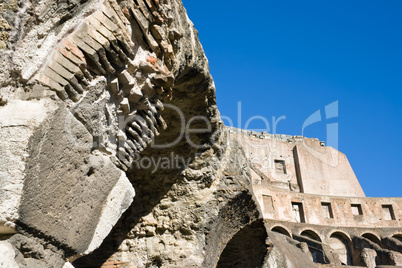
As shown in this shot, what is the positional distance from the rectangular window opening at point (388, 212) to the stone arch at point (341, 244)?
12.0ft

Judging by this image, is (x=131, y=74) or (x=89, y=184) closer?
(x=89, y=184)

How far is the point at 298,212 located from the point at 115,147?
22218 mm

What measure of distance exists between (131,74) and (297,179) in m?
30.6

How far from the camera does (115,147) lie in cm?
272

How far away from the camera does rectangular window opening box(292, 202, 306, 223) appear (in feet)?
76.1

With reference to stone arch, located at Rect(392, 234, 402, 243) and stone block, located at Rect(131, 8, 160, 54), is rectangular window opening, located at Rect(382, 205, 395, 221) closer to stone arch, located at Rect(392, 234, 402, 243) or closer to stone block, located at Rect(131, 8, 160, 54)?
stone arch, located at Rect(392, 234, 402, 243)

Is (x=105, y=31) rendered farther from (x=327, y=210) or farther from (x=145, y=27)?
(x=327, y=210)

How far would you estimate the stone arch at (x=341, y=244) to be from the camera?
22391 mm

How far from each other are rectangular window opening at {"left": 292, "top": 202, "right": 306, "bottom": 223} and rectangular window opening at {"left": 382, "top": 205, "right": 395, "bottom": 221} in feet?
18.4

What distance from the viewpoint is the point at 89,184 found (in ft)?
6.93

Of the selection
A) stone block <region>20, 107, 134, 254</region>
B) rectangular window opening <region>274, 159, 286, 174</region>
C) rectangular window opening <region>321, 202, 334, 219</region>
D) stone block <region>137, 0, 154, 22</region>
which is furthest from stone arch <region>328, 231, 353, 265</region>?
stone block <region>20, 107, 134, 254</region>

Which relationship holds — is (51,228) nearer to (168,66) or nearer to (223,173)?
(168,66)

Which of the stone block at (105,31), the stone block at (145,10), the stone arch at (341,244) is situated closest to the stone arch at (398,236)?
the stone arch at (341,244)

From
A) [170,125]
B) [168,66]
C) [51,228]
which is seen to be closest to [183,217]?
[170,125]
